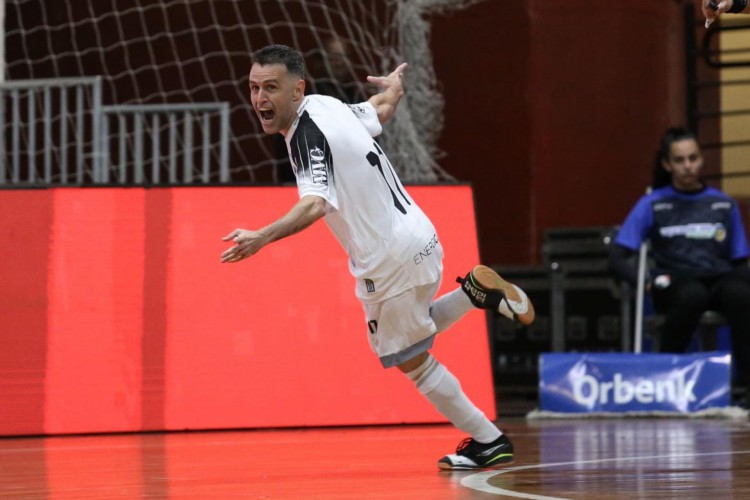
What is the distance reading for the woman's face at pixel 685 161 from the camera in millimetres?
9984

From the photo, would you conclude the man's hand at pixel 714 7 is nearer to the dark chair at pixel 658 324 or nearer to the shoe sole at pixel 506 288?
the shoe sole at pixel 506 288

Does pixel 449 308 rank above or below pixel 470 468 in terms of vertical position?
above

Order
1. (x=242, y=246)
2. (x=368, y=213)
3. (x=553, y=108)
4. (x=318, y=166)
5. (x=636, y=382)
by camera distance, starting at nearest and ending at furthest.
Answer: (x=242, y=246) → (x=318, y=166) → (x=368, y=213) → (x=636, y=382) → (x=553, y=108)

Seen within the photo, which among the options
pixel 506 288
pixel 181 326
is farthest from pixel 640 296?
pixel 506 288

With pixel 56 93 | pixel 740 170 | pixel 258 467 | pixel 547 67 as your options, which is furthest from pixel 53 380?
pixel 740 170

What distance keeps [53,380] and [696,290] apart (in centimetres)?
415

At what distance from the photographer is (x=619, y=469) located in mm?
6172

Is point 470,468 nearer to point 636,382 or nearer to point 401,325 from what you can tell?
point 401,325

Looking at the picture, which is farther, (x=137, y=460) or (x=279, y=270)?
(x=279, y=270)

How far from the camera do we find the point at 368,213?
6.14 metres

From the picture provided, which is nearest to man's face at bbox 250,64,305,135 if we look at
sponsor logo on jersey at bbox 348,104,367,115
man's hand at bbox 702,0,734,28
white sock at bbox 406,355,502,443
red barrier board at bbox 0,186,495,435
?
sponsor logo on jersey at bbox 348,104,367,115

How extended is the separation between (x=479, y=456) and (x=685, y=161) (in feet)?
14.0

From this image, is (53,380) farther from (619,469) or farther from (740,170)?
(740,170)

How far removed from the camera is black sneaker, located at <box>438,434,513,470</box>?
6332mm
